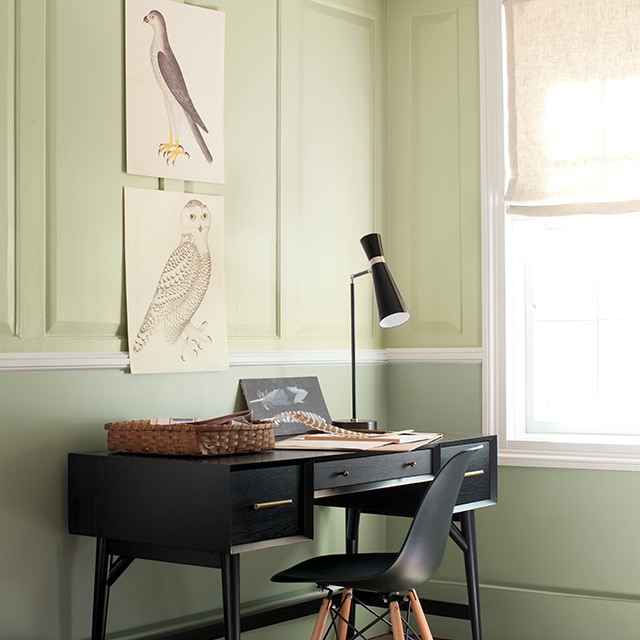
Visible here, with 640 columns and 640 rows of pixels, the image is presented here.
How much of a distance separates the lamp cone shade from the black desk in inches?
18.2

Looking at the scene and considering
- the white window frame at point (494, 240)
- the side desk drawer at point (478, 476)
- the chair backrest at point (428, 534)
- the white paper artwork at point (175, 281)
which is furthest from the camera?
the white window frame at point (494, 240)

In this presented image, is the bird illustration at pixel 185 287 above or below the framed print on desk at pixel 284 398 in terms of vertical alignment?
above

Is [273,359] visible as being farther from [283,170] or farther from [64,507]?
[64,507]

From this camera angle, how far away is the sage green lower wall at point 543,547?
3316mm

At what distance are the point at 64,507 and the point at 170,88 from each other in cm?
126

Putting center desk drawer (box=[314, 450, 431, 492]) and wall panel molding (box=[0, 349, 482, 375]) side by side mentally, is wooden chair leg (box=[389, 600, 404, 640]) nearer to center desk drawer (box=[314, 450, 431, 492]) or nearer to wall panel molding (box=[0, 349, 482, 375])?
center desk drawer (box=[314, 450, 431, 492])

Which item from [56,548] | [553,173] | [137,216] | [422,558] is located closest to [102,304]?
[137,216]

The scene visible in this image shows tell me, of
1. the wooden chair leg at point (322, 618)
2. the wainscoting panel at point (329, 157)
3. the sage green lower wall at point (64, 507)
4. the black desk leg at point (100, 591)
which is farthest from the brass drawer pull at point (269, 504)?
the wainscoting panel at point (329, 157)

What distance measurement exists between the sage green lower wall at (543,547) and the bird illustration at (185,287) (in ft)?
3.42

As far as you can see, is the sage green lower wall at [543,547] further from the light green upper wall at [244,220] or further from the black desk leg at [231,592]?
the black desk leg at [231,592]

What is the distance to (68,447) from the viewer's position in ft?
8.67

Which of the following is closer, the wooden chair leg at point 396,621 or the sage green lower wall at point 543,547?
the wooden chair leg at point 396,621

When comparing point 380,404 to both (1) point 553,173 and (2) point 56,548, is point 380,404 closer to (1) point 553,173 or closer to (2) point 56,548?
(1) point 553,173

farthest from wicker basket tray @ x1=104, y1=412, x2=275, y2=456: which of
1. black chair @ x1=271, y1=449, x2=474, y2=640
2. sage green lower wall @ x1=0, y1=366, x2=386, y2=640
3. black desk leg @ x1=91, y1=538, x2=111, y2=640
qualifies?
black chair @ x1=271, y1=449, x2=474, y2=640
